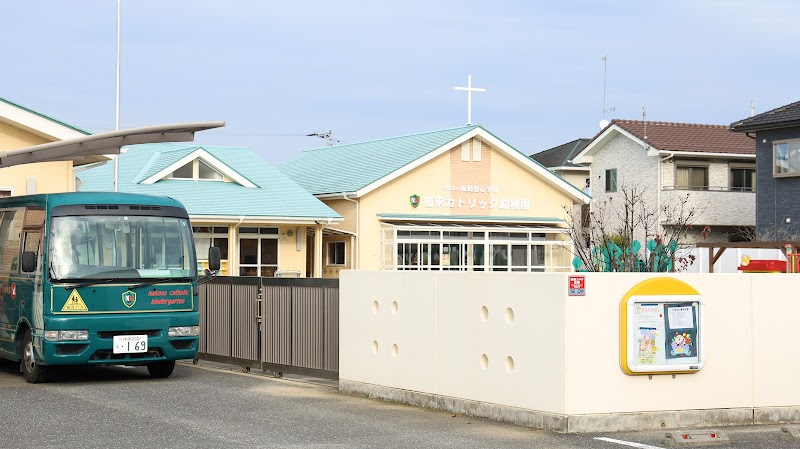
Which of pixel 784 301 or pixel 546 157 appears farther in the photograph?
pixel 546 157

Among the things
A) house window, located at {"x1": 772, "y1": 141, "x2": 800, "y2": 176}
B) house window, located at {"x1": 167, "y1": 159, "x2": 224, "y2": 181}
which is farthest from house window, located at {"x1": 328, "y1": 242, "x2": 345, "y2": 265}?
house window, located at {"x1": 772, "y1": 141, "x2": 800, "y2": 176}

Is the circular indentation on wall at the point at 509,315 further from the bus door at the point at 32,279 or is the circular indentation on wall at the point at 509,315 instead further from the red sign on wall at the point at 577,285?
the bus door at the point at 32,279

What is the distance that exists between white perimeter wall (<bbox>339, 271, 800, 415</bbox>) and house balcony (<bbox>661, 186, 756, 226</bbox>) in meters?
30.1

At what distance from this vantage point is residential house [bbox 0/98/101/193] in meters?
21.2

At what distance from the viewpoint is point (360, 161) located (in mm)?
39594

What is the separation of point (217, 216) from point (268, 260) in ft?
8.96

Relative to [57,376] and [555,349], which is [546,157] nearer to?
[57,376]

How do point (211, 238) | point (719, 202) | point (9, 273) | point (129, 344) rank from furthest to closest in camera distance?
point (719, 202)
point (211, 238)
point (9, 273)
point (129, 344)

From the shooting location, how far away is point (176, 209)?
15297mm

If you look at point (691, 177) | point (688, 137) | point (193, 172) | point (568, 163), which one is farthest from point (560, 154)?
point (193, 172)

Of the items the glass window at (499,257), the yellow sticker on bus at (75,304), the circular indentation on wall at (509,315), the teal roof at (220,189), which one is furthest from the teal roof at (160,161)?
the circular indentation on wall at (509,315)

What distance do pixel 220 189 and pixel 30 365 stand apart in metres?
19.8

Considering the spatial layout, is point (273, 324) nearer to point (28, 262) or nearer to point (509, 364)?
point (28, 262)

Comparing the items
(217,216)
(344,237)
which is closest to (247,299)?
(217,216)
